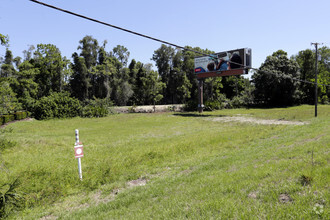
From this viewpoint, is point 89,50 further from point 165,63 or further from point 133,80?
point 165,63

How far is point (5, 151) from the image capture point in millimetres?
10070

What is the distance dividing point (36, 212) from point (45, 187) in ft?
4.75

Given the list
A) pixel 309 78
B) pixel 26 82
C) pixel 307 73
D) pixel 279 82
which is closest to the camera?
pixel 26 82

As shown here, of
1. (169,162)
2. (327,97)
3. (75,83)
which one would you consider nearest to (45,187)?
(169,162)

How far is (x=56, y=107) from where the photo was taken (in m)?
32.0

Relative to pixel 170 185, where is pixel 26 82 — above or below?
above

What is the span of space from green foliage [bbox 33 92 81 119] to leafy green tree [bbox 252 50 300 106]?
37.7 metres

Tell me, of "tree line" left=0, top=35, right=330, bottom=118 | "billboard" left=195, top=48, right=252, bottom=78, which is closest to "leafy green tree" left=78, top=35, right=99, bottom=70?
"tree line" left=0, top=35, right=330, bottom=118

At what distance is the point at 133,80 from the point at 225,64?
30.2 m

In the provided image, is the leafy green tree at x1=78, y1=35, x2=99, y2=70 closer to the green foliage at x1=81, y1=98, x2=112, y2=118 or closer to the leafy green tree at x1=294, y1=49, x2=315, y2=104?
the green foliage at x1=81, y1=98, x2=112, y2=118

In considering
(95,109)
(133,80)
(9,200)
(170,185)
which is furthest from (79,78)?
(170,185)

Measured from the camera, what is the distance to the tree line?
4206 cm

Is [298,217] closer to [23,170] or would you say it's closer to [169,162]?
[169,162]

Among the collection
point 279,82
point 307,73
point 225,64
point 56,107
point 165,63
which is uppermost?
point 165,63
